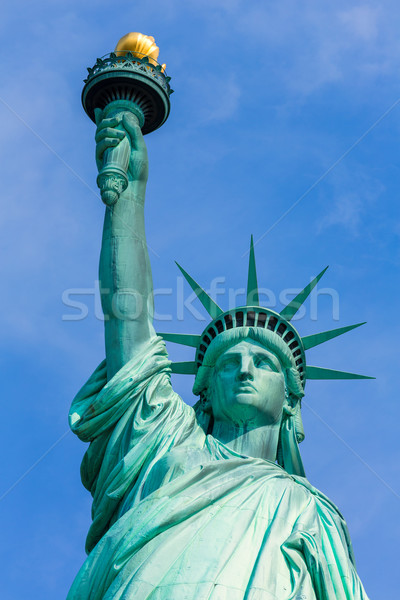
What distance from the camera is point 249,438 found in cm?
1349

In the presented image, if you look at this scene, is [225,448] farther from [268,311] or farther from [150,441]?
[268,311]

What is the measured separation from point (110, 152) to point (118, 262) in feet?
4.07

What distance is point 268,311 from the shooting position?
14484mm

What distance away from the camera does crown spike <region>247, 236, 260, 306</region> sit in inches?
594

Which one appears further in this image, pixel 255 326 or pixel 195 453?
pixel 255 326

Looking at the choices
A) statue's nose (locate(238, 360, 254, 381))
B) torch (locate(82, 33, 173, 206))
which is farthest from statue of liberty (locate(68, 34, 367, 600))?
torch (locate(82, 33, 173, 206))

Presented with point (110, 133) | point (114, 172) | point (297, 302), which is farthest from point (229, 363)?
point (110, 133)

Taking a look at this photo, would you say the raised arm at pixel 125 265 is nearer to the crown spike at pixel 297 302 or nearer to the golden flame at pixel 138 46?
the golden flame at pixel 138 46

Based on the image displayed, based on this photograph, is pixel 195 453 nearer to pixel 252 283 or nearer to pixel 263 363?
pixel 263 363

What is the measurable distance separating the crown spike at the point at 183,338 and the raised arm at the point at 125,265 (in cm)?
195

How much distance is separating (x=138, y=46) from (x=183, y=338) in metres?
3.38

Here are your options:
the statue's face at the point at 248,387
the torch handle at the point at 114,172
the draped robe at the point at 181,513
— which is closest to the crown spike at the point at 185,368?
the statue's face at the point at 248,387

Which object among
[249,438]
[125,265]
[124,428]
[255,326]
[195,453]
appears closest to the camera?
[195,453]

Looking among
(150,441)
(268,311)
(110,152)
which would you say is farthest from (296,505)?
(110,152)
